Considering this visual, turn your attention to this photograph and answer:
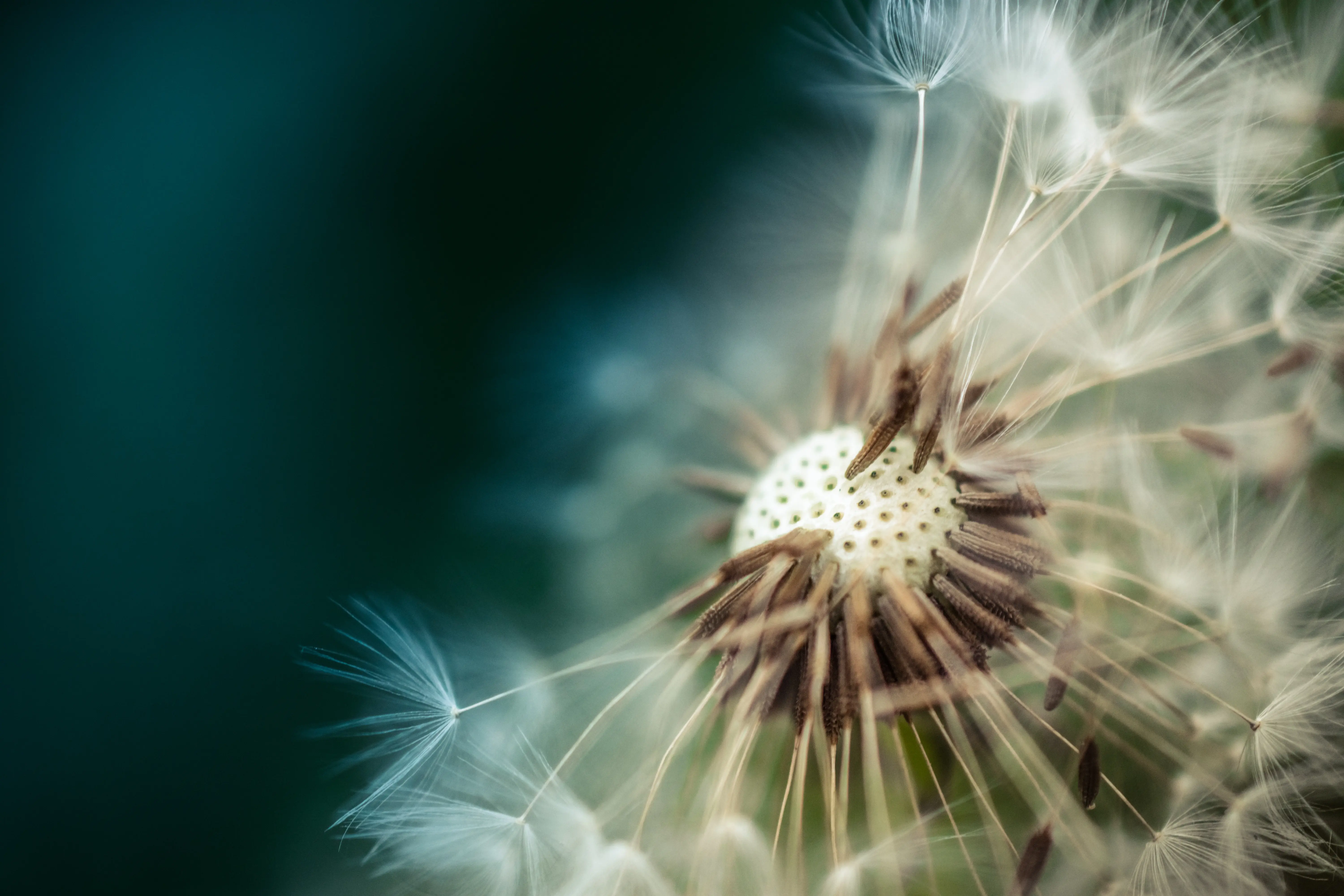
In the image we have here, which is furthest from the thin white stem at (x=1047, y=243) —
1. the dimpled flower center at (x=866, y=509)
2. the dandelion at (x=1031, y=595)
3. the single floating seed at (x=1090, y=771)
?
the single floating seed at (x=1090, y=771)

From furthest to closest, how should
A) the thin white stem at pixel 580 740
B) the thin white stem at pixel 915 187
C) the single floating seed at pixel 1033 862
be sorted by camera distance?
the thin white stem at pixel 915 187
the thin white stem at pixel 580 740
the single floating seed at pixel 1033 862

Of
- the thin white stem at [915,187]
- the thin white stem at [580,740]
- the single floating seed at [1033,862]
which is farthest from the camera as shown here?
the thin white stem at [915,187]

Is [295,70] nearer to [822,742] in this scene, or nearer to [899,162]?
[899,162]

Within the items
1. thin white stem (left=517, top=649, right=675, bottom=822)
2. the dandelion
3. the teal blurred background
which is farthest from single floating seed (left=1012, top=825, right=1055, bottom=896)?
the teal blurred background

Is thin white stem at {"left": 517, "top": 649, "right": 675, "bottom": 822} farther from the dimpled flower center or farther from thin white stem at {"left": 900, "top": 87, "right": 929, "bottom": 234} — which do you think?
thin white stem at {"left": 900, "top": 87, "right": 929, "bottom": 234}

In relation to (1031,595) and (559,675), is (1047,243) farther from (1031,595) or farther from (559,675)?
(559,675)

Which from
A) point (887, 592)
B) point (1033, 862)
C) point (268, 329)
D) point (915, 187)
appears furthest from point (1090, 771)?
point (268, 329)

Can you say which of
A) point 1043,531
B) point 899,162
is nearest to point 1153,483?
point 1043,531

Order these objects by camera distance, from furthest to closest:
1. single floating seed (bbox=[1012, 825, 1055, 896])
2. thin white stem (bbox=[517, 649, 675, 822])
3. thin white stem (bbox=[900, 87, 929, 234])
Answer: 1. thin white stem (bbox=[900, 87, 929, 234])
2. thin white stem (bbox=[517, 649, 675, 822])
3. single floating seed (bbox=[1012, 825, 1055, 896])

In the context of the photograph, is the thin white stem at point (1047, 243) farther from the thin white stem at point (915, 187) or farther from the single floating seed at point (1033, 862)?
the single floating seed at point (1033, 862)
